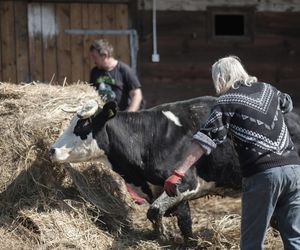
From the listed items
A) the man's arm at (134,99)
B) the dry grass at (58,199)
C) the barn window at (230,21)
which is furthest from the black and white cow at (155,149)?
the barn window at (230,21)

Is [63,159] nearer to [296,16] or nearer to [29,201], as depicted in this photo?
[29,201]

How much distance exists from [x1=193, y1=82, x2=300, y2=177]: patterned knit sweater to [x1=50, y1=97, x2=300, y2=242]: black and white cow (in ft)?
5.13

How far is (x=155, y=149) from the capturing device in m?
6.39

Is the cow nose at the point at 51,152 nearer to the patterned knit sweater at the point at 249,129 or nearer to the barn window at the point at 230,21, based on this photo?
the patterned knit sweater at the point at 249,129

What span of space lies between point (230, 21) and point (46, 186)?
5.54m

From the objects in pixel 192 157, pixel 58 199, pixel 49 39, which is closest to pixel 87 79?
pixel 49 39

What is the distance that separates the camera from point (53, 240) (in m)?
6.00

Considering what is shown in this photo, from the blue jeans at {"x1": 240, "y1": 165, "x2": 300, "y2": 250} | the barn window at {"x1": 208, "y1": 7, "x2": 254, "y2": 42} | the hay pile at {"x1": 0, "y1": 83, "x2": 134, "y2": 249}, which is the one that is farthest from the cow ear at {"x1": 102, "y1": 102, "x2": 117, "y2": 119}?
the barn window at {"x1": 208, "y1": 7, "x2": 254, "y2": 42}

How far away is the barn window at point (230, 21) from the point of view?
34.1ft

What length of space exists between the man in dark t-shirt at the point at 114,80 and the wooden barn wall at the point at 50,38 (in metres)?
1.89

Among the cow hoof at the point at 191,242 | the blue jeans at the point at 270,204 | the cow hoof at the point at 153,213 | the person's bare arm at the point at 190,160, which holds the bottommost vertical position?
the cow hoof at the point at 191,242

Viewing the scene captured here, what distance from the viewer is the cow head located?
6.13 metres

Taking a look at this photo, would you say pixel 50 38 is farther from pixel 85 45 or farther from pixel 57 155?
pixel 57 155

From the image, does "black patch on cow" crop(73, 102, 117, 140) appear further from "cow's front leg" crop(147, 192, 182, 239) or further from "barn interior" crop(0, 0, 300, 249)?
"cow's front leg" crop(147, 192, 182, 239)
